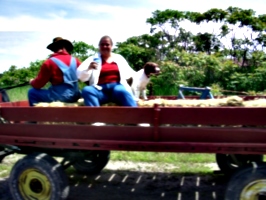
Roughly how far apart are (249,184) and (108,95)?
1751 millimetres

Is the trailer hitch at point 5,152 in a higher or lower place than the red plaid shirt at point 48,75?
lower

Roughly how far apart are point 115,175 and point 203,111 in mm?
2263

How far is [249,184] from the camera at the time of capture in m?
3.35

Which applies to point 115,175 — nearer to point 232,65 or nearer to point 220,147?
point 220,147

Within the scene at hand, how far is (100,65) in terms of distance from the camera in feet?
14.5

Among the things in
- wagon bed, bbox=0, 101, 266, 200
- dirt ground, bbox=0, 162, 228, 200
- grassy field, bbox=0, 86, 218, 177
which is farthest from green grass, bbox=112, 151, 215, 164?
wagon bed, bbox=0, 101, 266, 200

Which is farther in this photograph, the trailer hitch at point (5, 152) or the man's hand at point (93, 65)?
the trailer hitch at point (5, 152)

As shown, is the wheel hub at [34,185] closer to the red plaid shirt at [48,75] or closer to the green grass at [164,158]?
the red plaid shirt at [48,75]

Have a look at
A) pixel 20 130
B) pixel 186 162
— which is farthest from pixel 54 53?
pixel 186 162

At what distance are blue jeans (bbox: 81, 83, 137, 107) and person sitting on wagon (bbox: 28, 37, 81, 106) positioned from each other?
0.39 metres

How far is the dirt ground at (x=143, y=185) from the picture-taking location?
15.0ft

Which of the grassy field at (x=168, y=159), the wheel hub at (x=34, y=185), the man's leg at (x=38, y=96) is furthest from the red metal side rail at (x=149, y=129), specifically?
the grassy field at (x=168, y=159)

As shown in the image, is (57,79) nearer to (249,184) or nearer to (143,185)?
(143,185)

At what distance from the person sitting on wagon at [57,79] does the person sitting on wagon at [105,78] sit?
0.20 meters
